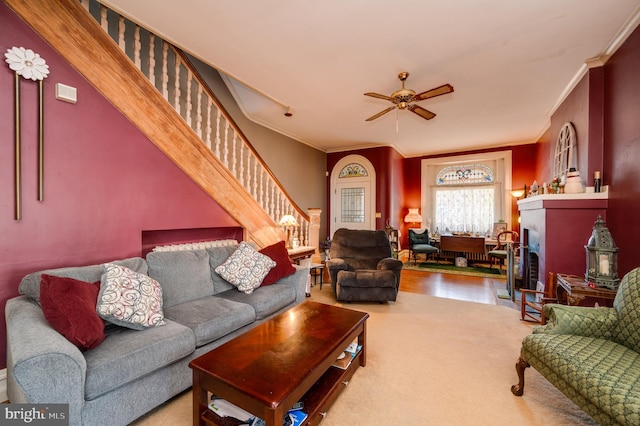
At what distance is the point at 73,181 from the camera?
2.11m

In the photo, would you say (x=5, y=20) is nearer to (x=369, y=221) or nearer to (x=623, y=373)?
(x=623, y=373)

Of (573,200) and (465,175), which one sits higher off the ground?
(465,175)

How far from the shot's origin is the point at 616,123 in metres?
2.65

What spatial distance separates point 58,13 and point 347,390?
11.6 feet

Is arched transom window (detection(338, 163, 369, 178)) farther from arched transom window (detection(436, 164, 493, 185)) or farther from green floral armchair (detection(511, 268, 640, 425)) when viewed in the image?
green floral armchair (detection(511, 268, 640, 425))

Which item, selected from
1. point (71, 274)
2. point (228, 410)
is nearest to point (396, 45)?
point (228, 410)

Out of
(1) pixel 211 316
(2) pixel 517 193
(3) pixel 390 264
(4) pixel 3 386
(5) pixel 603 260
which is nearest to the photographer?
(4) pixel 3 386

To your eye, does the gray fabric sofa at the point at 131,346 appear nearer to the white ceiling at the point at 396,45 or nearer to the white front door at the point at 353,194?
the white ceiling at the point at 396,45

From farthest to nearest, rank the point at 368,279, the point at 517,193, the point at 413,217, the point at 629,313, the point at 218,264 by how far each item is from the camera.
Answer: the point at 413,217
the point at 517,193
the point at 368,279
the point at 218,264
the point at 629,313

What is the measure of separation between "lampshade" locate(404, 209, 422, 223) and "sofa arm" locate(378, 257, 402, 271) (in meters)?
3.81

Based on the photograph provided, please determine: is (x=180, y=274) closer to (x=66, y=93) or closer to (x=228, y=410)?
(x=228, y=410)

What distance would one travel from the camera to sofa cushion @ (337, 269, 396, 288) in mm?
3391

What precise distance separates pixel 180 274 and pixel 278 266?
969 millimetres

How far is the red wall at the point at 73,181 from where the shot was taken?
183 cm
